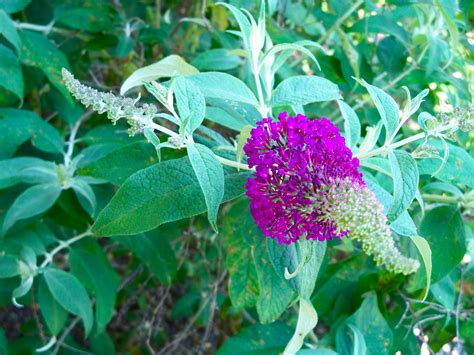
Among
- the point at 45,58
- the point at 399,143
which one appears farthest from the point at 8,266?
the point at 399,143

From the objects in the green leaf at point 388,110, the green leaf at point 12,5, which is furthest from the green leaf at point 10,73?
the green leaf at point 388,110

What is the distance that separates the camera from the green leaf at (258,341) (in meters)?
1.15

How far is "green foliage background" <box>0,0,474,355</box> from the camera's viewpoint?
875mm

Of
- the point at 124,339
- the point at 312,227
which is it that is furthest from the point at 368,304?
the point at 124,339

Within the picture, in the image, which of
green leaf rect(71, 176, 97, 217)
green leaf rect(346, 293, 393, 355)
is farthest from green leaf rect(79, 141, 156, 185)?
green leaf rect(346, 293, 393, 355)

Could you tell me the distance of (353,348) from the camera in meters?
1.10

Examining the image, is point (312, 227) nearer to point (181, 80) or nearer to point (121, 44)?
point (181, 80)

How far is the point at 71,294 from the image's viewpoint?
1214mm

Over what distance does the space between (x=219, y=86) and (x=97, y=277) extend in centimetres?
67

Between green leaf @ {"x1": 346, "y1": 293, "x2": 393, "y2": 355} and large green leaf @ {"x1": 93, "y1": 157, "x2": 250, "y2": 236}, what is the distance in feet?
1.64

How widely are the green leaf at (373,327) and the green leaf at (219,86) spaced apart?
1.78 ft

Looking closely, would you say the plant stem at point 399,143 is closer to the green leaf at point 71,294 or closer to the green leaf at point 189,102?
the green leaf at point 189,102

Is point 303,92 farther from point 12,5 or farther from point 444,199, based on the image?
point 12,5

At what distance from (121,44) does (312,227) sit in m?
0.94
